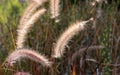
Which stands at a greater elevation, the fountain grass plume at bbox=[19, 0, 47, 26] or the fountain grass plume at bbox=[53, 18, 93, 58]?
the fountain grass plume at bbox=[19, 0, 47, 26]

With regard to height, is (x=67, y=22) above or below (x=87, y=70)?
above

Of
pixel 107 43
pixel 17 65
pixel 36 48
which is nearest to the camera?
pixel 17 65

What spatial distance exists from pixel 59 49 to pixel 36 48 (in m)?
0.58

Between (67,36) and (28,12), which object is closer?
(67,36)

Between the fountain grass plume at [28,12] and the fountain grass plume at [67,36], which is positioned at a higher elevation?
the fountain grass plume at [28,12]

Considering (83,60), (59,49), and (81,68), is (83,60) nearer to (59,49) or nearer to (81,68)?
(81,68)

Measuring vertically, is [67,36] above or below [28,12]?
below

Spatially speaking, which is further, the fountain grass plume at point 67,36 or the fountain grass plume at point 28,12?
the fountain grass plume at point 28,12

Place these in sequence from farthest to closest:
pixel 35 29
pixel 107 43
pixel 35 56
→ pixel 35 29 < pixel 107 43 < pixel 35 56

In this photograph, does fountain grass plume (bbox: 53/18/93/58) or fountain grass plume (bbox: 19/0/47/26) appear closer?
fountain grass plume (bbox: 53/18/93/58)

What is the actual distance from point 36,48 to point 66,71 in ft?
0.96

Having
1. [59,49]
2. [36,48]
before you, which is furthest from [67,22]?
[59,49]

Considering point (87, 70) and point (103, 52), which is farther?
point (103, 52)

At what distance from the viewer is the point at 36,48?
273cm
